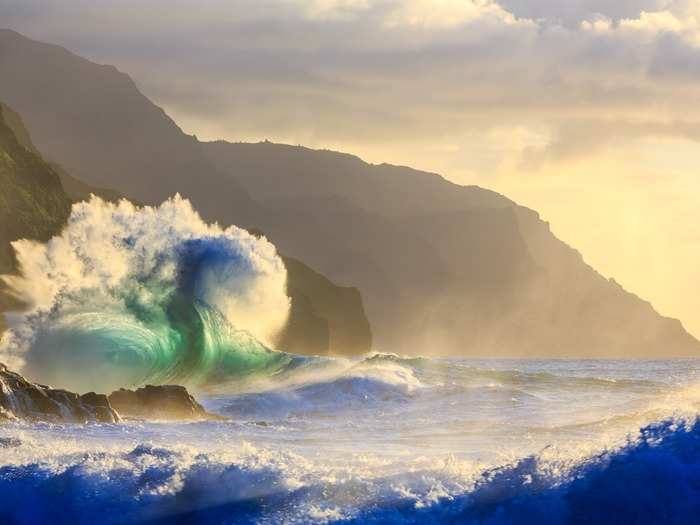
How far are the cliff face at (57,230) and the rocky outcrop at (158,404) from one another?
20.7 m

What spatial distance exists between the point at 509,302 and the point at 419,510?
605 ft

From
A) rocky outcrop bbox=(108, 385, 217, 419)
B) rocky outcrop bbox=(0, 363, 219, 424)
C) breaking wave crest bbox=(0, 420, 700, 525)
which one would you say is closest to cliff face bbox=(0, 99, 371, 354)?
rocky outcrop bbox=(108, 385, 217, 419)

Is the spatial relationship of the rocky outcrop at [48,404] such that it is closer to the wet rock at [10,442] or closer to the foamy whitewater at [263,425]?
the foamy whitewater at [263,425]

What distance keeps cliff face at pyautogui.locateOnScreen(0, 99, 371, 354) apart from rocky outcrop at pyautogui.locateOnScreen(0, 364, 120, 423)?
22657 millimetres

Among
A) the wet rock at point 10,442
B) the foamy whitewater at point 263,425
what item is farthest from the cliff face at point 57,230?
the wet rock at point 10,442

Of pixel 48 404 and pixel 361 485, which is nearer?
pixel 361 485

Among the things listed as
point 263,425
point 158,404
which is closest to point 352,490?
point 263,425

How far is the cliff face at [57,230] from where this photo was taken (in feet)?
182

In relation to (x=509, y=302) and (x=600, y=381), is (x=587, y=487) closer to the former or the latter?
(x=600, y=381)

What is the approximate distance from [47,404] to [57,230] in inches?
1636

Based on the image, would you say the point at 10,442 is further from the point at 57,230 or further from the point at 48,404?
the point at 57,230

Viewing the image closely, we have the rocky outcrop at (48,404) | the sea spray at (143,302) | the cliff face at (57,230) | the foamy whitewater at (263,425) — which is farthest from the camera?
the cliff face at (57,230)

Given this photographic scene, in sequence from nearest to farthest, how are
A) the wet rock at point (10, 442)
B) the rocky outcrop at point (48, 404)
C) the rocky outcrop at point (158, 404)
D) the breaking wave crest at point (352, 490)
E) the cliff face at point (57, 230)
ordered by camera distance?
the breaking wave crest at point (352, 490) < the wet rock at point (10, 442) < the rocky outcrop at point (48, 404) < the rocky outcrop at point (158, 404) < the cliff face at point (57, 230)

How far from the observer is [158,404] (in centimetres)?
2025
